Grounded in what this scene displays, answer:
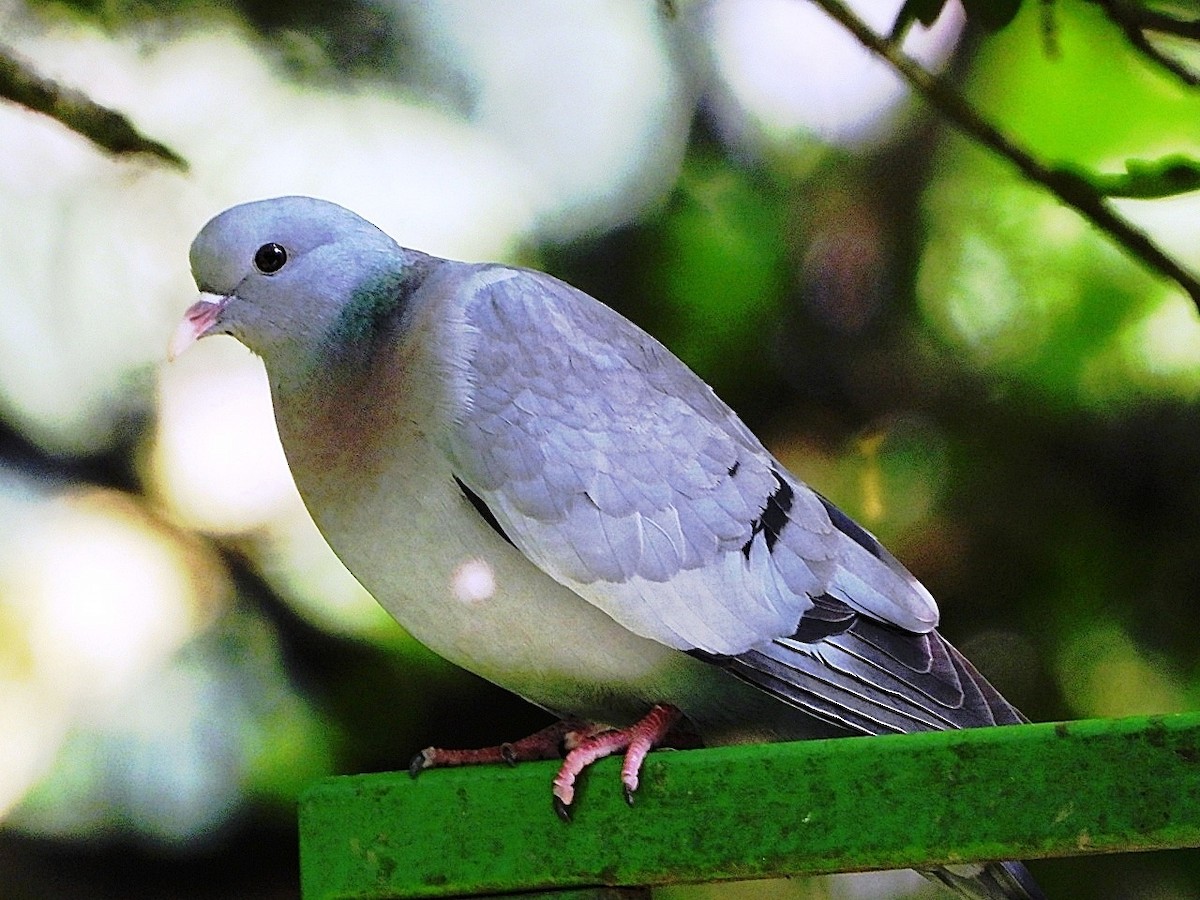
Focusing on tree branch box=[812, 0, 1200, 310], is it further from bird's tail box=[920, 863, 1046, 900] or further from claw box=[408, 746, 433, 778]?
claw box=[408, 746, 433, 778]

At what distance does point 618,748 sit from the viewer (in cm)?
116

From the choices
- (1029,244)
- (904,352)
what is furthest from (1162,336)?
(904,352)

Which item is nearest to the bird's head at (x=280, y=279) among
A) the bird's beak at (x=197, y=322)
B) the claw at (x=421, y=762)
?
the bird's beak at (x=197, y=322)

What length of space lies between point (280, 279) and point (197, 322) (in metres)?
0.09

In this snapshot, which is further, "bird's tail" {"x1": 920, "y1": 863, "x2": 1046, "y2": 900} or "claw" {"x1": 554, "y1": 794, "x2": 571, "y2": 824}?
"bird's tail" {"x1": 920, "y1": 863, "x2": 1046, "y2": 900}

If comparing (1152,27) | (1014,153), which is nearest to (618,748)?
(1014,153)

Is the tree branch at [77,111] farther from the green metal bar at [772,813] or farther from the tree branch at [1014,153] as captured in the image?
A: the green metal bar at [772,813]

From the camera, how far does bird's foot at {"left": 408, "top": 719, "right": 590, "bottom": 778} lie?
1195 millimetres

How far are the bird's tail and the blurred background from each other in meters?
0.69

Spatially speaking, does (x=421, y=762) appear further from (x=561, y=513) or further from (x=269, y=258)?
(x=269, y=258)

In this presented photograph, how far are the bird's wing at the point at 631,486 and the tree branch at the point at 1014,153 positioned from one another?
781 mm

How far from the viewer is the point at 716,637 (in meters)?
1.24

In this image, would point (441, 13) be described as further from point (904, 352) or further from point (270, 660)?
point (270, 660)

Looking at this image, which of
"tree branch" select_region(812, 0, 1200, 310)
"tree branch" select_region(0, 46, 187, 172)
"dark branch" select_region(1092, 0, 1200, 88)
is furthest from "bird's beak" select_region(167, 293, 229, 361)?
"dark branch" select_region(1092, 0, 1200, 88)
